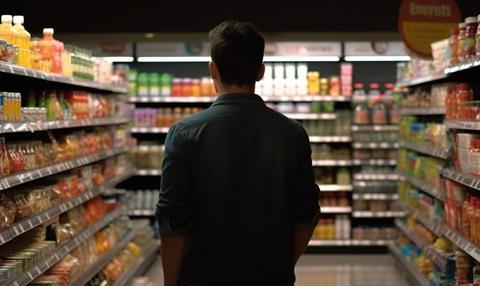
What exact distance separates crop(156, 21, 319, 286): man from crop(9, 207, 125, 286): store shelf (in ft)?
6.86

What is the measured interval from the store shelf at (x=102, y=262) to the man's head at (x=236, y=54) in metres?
3.50

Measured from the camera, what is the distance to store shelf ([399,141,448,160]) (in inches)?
231

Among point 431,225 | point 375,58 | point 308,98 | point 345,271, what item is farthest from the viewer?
point 375,58

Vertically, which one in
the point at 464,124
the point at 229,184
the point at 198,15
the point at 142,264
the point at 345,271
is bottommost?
the point at 345,271

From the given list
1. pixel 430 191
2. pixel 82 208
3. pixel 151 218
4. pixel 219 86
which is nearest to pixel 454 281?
pixel 430 191

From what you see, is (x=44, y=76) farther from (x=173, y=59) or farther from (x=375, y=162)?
(x=375, y=162)

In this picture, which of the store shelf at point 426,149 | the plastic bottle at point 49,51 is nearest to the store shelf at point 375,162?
the store shelf at point 426,149

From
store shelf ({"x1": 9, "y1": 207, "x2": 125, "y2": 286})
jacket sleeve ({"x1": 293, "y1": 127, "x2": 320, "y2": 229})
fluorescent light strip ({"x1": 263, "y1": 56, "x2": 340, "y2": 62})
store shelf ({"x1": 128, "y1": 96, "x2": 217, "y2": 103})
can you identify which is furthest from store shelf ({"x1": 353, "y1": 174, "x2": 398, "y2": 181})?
jacket sleeve ({"x1": 293, "y1": 127, "x2": 320, "y2": 229})

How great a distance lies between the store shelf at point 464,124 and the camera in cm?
457

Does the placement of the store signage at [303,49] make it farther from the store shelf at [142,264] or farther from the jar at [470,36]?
the jar at [470,36]

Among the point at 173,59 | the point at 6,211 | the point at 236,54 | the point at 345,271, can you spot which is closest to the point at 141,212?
the point at 173,59

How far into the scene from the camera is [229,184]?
244 cm

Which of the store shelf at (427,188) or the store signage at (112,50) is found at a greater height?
the store signage at (112,50)

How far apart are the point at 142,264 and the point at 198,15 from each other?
2.89m
